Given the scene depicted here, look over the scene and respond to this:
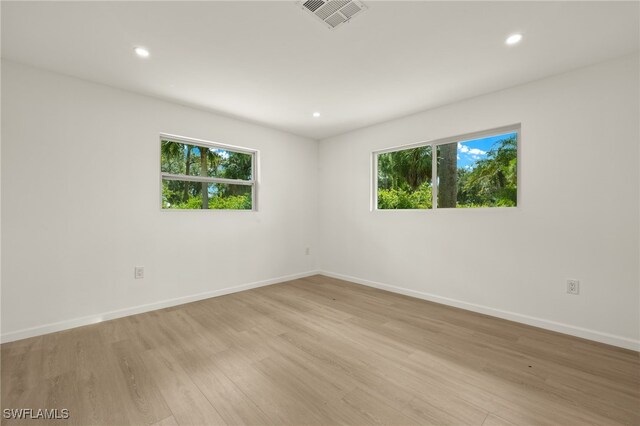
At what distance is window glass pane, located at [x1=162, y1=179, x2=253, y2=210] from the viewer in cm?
350

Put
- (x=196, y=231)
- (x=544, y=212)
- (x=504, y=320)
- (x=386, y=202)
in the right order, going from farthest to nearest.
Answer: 1. (x=386, y=202)
2. (x=196, y=231)
3. (x=504, y=320)
4. (x=544, y=212)

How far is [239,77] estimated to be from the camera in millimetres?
2775

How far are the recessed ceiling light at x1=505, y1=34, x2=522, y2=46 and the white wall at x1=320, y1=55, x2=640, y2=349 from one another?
0.88 m

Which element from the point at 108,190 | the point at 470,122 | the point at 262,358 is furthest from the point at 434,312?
the point at 108,190

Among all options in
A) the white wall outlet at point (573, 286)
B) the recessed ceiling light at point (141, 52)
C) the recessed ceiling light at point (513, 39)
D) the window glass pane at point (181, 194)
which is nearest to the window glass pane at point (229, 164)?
the window glass pane at point (181, 194)

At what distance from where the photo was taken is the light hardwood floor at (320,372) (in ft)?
5.20

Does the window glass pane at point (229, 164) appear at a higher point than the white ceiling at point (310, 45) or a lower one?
lower

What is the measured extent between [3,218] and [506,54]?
180 inches

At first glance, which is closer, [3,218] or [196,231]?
[3,218]

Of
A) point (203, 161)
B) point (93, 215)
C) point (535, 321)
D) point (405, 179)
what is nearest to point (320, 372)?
point (535, 321)

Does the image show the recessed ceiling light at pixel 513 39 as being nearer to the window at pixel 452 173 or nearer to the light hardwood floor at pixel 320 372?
the window at pixel 452 173

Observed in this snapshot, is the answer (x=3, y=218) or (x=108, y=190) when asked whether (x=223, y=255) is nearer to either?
(x=108, y=190)

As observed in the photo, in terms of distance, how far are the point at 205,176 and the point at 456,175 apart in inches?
130

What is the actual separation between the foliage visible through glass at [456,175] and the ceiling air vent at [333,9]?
7.33ft
